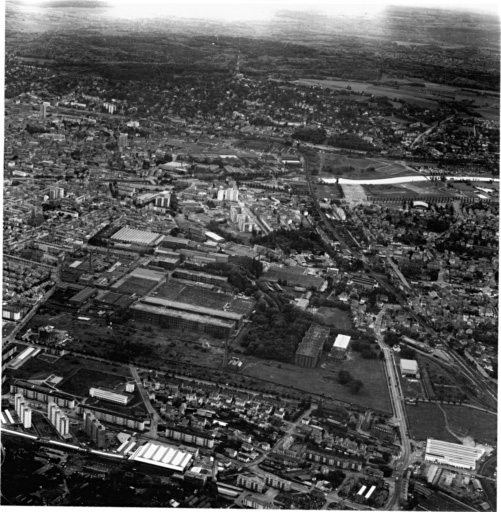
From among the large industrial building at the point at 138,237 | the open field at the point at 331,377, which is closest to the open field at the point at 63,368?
the open field at the point at 331,377

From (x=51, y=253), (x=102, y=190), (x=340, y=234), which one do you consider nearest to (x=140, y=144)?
(x=102, y=190)

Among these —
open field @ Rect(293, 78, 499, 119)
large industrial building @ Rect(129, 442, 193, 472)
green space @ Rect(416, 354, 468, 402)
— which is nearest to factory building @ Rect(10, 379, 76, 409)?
large industrial building @ Rect(129, 442, 193, 472)

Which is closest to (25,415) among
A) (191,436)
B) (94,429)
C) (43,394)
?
(43,394)

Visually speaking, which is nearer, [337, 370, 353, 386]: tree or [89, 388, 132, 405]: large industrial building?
[89, 388, 132, 405]: large industrial building

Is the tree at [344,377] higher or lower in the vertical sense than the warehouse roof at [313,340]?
lower

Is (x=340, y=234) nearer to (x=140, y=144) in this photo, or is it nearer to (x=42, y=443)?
(x=140, y=144)

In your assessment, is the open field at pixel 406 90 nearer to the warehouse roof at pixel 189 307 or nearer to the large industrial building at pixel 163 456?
the warehouse roof at pixel 189 307

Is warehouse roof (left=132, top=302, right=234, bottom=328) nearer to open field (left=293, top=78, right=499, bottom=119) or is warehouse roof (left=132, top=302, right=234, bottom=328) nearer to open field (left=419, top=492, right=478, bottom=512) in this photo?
open field (left=419, top=492, right=478, bottom=512)
